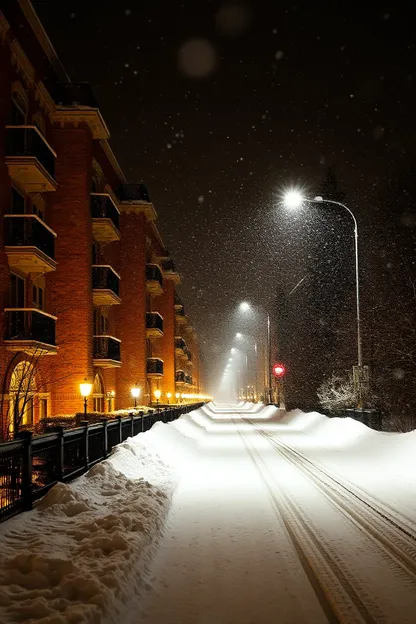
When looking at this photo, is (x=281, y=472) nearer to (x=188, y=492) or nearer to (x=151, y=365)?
(x=188, y=492)

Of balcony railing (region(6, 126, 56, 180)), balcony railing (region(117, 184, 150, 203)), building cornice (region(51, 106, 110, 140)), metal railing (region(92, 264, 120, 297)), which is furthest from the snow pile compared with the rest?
balcony railing (region(117, 184, 150, 203))

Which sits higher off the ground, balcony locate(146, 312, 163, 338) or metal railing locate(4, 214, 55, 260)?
metal railing locate(4, 214, 55, 260)

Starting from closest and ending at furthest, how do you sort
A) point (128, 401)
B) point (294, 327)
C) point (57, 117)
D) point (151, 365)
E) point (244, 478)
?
point (244, 478), point (57, 117), point (128, 401), point (151, 365), point (294, 327)

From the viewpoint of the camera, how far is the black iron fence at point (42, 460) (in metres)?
7.97

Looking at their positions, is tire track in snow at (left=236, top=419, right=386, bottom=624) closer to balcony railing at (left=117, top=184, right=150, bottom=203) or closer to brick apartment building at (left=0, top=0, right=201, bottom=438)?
brick apartment building at (left=0, top=0, right=201, bottom=438)

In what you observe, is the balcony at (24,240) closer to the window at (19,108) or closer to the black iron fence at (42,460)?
the window at (19,108)

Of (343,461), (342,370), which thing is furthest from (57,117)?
(342,370)

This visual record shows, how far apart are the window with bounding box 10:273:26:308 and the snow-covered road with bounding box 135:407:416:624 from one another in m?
13.0

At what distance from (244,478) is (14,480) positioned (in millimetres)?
6476

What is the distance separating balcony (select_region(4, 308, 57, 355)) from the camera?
2128 centimetres

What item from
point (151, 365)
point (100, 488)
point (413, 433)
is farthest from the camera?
point (151, 365)

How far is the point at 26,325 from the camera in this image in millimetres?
21688

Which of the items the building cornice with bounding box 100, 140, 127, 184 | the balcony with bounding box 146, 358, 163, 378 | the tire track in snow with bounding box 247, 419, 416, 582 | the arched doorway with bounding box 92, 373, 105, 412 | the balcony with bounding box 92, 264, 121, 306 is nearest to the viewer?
the tire track in snow with bounding box 247, 419, 416, 582

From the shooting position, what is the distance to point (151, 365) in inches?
1901
